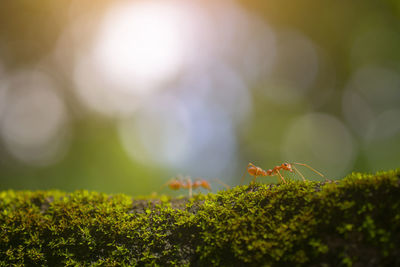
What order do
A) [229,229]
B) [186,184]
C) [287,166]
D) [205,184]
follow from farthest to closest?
[205,184]
[186,184]
[287,166]
[229,229]

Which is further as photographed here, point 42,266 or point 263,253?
point 42,266

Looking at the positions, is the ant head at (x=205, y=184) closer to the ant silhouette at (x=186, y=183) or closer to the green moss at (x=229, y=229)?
the ant silhouette at (x=186, y=183)

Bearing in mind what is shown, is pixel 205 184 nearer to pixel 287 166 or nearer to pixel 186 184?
pixel 186 184

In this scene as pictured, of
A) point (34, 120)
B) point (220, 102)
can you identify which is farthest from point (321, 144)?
point (34, 120)

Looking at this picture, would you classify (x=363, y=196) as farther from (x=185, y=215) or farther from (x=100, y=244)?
(x=100, y=244)

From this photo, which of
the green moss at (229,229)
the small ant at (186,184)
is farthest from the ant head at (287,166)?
→ the small ant at (186,184)

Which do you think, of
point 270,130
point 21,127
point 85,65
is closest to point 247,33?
point 270,130
